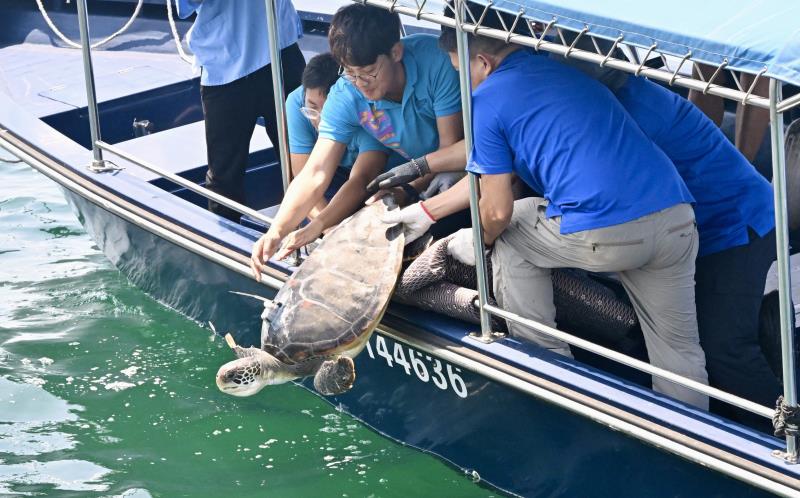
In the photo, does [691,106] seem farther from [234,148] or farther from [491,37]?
[234,148]

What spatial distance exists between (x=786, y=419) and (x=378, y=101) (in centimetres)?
181

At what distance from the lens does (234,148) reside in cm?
512

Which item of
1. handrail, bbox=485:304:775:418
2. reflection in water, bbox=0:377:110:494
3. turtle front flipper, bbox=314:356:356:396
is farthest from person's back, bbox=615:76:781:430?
reflection in water, bbox=0:377:110:494

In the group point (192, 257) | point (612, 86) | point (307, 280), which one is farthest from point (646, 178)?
point (192, 257)

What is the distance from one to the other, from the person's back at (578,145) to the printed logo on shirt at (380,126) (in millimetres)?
698

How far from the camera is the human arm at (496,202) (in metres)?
3.55

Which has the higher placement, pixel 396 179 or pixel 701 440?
pixel 396 179

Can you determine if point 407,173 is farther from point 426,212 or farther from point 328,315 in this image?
point 328,315

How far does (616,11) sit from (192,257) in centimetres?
245

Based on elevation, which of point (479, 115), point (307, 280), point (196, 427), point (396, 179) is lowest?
point (196, 427)

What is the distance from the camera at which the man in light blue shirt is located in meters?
5.00

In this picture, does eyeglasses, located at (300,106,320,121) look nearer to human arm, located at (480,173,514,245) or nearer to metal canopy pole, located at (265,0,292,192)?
metal canopy pole, located at (265,0,292,192)

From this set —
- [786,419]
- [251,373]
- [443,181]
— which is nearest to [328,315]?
[251,373]

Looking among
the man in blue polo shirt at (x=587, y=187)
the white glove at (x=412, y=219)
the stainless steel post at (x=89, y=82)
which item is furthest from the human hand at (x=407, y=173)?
the stainless steel post at (x=89, y=82)
